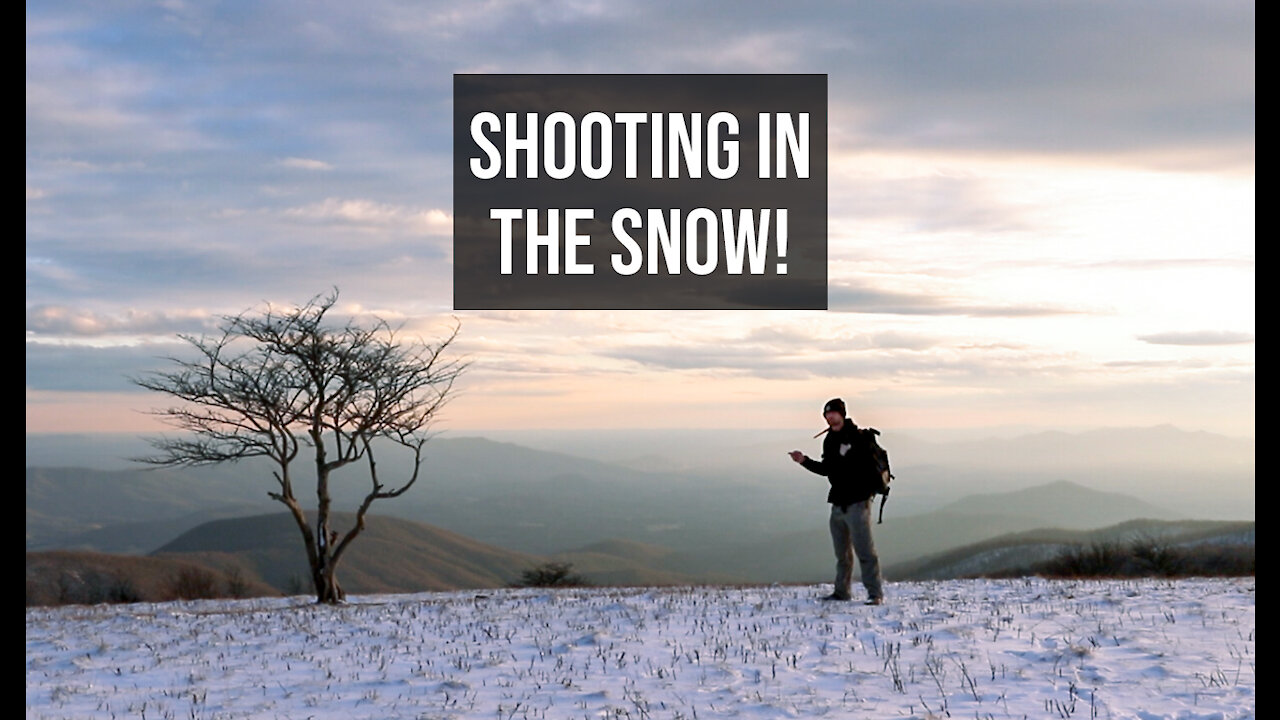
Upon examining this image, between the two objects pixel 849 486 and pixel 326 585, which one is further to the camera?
pixel 326 585

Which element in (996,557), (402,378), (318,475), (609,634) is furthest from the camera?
(996,557)

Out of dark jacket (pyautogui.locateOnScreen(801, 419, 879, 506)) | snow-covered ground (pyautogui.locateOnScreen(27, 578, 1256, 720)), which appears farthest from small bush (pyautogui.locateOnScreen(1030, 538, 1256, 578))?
dark jacket (pyautogui.locateOnScreen(801, 419, 879, 506))

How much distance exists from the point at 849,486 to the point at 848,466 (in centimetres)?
28

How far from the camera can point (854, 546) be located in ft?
48.2

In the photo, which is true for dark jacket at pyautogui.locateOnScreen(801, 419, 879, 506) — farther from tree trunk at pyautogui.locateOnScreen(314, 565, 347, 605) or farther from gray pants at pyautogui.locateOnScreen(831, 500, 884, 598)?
tree trunk at pyautogui.locateOnScreen(314, 565, 347, 605)

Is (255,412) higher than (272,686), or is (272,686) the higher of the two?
(255,412)

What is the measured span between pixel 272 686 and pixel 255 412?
679 inches

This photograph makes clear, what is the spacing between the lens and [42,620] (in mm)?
18984

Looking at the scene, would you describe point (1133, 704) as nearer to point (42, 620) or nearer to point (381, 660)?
point (381, 660)

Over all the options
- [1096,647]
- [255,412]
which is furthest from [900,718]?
[255,412]

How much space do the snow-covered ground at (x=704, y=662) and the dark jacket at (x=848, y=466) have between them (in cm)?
160

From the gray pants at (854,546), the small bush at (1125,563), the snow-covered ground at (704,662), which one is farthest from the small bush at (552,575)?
the gray pants at (854,546)

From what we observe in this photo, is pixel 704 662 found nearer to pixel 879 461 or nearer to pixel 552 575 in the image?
pixel 879 461

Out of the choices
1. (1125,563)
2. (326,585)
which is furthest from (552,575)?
(1125,563)
